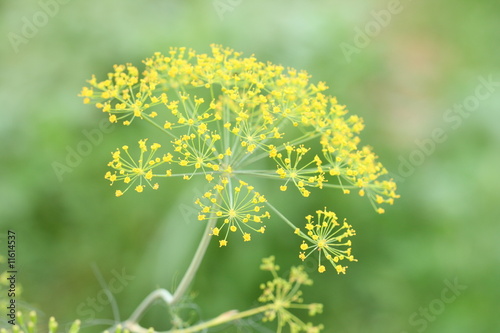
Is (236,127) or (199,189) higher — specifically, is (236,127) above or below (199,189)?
below

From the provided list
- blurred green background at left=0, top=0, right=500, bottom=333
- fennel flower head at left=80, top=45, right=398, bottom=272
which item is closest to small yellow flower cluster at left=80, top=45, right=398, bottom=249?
fennel flower head at left=80, top=45, right=398, bottom=272

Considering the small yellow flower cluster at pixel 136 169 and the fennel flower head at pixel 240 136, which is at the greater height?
the fennel flower head at pixel 240 136

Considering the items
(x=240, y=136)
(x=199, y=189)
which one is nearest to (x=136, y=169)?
(x=240, y=136)

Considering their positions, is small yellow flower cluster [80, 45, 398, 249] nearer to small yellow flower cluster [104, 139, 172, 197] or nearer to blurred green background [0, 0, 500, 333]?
small yellow flower cluster [104, 139, 172, 197]

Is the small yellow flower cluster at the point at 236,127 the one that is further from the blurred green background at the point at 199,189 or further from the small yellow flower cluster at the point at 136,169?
the blurred green background at the point at 199,189

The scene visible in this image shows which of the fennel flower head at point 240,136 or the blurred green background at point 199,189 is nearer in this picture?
the fennel flower head at point 240,136

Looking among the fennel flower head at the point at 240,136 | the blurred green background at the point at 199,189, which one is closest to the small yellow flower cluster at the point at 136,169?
the fennel flower head at the point at 240,136

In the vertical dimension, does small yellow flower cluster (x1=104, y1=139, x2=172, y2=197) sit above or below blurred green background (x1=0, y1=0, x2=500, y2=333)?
below

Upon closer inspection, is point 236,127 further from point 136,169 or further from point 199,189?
point 199,189

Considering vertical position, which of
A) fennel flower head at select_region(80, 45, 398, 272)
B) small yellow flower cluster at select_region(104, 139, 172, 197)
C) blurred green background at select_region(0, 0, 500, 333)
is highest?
blurred green background at select_region(0, 0, 500, 333)
